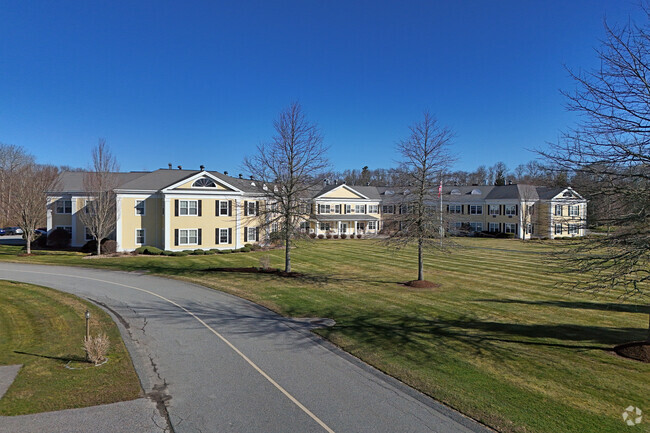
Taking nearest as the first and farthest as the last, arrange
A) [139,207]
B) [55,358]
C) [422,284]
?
[55,358] → [422,284] → [139,207]

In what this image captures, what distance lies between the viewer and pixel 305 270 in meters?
27.9

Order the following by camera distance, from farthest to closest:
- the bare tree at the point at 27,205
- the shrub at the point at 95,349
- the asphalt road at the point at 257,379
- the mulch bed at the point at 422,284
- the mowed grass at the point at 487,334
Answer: the bare tree at the point at 27,205 → the mulch bed at the point at 422,284 → the shrub at the point at 95,349 → the mowed grass at the point at 487,334 → the asphalt road at the point at 257,379

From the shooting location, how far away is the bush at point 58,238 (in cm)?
4134

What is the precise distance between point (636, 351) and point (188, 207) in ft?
118

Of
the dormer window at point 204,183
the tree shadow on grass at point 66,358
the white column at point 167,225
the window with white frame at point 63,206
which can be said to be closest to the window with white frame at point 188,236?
the white column at point 167,225

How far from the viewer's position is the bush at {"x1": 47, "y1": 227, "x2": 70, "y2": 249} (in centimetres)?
4134

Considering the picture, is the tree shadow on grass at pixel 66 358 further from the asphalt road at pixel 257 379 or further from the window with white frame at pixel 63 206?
the window with white frame at pixel 63 206

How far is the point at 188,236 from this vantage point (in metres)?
38.9

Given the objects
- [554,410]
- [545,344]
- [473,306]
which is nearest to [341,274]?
[473,306]

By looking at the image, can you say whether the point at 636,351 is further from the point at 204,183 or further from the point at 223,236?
the point at 204,183

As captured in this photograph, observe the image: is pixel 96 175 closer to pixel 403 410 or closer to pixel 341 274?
pixel 341 274

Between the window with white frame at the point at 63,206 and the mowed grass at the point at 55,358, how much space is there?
28.9 metres

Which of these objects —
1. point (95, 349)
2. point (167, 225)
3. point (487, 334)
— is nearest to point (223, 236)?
point (167, 225)

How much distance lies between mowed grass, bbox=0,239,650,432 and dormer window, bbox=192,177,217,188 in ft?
40.1
